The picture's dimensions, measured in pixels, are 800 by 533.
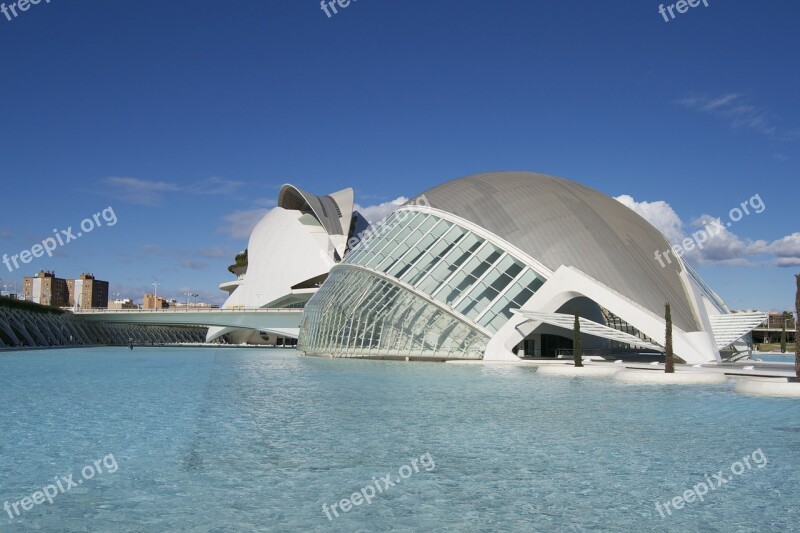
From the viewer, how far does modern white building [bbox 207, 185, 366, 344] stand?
81.3 meters

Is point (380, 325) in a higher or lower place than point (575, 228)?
lower

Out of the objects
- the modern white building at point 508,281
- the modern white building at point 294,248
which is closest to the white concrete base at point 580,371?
the modern white building at point 508,281

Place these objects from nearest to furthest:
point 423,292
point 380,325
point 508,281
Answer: point 508,281, point 423,292, point 380,325

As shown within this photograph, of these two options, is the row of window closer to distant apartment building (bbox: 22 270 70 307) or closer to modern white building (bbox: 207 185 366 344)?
modern white building (bbox: 207 185 366 344)

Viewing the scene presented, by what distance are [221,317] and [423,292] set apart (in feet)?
154

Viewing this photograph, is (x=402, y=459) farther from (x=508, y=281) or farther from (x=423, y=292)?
(x=423, y=292)

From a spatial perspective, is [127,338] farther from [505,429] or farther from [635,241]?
[505,429]

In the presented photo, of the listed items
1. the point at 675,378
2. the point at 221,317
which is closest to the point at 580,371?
the point at 675,378

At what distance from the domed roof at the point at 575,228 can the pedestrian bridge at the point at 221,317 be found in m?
35.5

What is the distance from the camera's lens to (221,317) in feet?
262

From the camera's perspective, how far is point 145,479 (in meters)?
9.70

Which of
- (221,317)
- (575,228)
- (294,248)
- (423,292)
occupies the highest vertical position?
(294,248)

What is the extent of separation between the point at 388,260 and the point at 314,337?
9.05m

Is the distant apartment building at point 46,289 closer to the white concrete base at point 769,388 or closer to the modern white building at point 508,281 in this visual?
the modern white building at point 508,281
